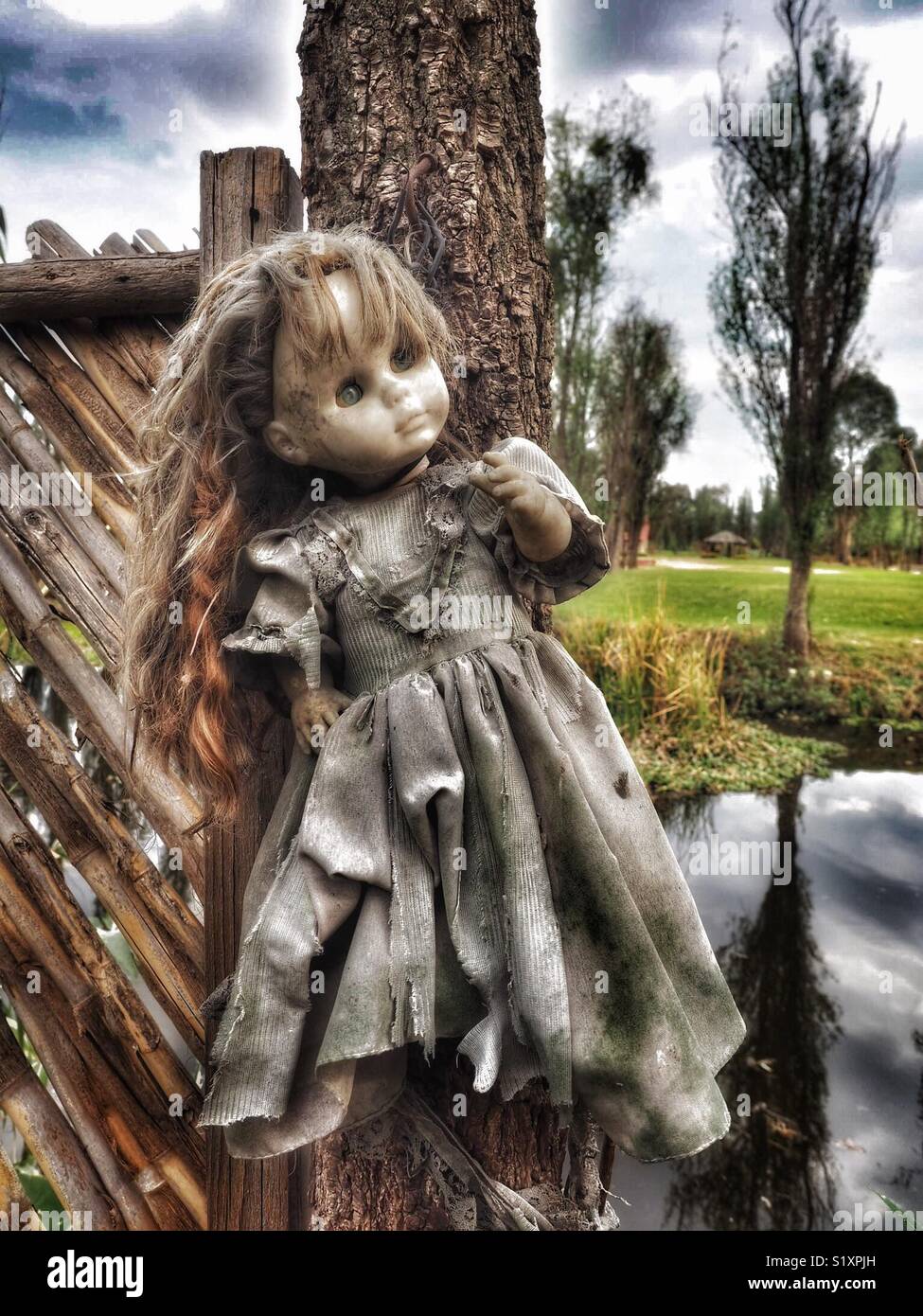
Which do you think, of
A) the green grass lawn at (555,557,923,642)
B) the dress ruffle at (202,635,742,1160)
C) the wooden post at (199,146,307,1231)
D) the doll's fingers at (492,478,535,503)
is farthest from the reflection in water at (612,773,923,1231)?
the doll's fingers at (492,478,535,503)

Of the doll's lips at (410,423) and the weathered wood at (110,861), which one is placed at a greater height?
the doll's lips at (410,423)

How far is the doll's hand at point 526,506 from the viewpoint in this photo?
866 mm

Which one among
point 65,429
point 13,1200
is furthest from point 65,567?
point 13,1200

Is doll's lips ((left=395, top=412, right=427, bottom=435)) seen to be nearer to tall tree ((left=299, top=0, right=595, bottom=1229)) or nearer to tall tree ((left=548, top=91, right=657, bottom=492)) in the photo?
tall tree ((left=299, top=0, right=595, bottom=1229))

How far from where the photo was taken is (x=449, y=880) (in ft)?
2.86

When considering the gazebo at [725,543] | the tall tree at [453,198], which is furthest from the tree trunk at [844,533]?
the tall tree at [453,198]

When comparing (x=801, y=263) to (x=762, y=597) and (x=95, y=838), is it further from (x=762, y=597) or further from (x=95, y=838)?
(x=95, y=838)

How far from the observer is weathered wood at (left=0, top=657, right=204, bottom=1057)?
140 cm

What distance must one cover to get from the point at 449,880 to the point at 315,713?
223 mm

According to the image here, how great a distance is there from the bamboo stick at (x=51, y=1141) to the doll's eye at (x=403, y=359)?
1.36 meters

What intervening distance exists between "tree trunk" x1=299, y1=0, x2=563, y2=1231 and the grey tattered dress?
186 millimetres

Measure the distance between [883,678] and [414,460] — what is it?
6.34 feet

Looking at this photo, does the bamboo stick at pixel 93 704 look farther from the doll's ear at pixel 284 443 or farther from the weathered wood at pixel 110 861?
the doll's ear at pixel 284 443
